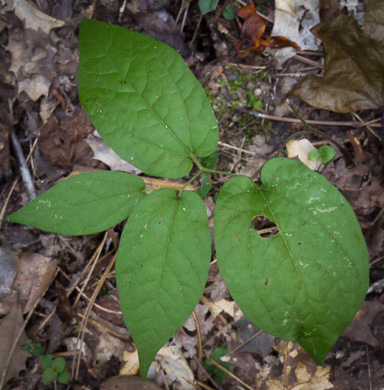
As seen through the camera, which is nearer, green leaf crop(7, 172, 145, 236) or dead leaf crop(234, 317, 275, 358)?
green leaf crop(7, 172, 145, 236)

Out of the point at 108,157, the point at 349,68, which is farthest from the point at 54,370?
the point at 349,68

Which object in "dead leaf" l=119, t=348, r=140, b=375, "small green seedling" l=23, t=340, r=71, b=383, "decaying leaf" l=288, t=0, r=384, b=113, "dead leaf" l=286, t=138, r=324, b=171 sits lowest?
"small green seedling" l=23, t=340, r=71, b=383

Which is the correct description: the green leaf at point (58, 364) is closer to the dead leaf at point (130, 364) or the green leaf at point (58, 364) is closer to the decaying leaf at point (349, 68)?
the dead leaf at point (130, 364)

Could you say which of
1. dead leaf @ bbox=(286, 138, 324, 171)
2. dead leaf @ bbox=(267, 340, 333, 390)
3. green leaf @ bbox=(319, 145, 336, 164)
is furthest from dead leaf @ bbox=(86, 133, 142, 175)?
dead leaf @ bbox=(267, 340, 333, 390)

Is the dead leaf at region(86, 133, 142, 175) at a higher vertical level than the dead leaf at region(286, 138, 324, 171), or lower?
lower

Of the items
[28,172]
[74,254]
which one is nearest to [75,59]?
[28,172]

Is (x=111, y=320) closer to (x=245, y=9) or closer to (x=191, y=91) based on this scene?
(x=191, y=91)

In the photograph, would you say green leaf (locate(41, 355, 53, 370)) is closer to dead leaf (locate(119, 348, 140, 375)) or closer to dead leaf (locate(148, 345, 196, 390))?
dead leaf (locate(119, 348, 140, 375))
